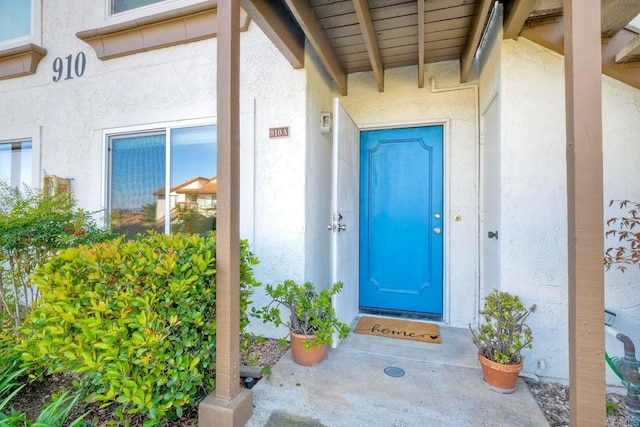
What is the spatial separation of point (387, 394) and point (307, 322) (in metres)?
0.75

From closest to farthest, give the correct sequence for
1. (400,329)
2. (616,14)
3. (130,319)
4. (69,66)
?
(130,319) < (616,14) < (400,329) < (69,66)

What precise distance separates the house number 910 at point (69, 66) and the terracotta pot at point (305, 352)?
154 inches

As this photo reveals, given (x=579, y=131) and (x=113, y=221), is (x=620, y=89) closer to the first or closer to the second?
(x=579, y=131)

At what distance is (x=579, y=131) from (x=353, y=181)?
205 centimetres

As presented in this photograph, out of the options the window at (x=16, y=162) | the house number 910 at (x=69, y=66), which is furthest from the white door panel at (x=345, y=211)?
the window at (x=16, y=162)

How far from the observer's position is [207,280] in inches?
68.6

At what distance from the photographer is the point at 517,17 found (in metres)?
2.02

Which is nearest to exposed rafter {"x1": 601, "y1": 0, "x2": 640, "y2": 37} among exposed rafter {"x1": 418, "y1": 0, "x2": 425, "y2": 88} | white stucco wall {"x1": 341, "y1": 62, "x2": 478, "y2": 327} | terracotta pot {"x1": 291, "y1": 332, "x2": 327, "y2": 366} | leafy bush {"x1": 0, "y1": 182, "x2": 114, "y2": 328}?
exposed rafter {"x1": 418, "y1": 0, "x2": 425, "y2": 88}

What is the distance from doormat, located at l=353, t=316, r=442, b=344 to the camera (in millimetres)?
2826

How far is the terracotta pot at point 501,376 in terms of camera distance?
6.34 feet

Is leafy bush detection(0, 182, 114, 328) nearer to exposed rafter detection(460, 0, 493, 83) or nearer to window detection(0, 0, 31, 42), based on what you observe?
window detection(0, 0, 31, 42)

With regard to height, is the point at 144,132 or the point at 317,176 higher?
the point at 144,132

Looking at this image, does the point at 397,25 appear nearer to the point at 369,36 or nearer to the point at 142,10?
the point at 369,36

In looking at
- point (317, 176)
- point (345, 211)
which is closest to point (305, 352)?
point (345, 211)
